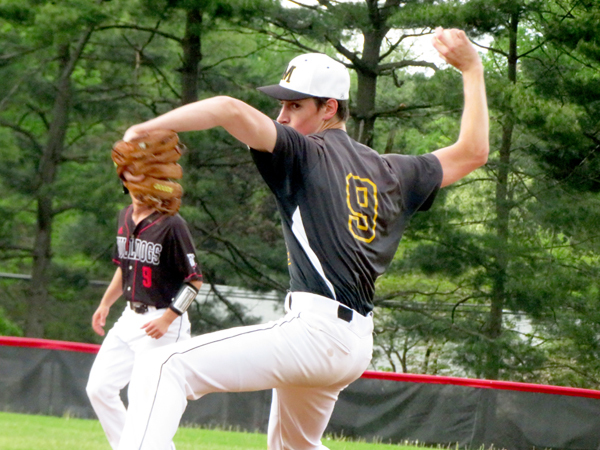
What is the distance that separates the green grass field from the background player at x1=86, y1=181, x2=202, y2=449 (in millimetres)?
1242

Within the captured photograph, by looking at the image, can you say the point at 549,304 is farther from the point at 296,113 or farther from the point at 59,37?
the point at 296,113

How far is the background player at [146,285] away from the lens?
5.60m

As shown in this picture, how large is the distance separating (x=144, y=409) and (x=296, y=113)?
4.70 ft

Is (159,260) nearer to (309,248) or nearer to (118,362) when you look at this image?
(118,362)

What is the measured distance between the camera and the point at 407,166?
377cm

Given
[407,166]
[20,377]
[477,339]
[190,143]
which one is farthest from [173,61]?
[407,166]

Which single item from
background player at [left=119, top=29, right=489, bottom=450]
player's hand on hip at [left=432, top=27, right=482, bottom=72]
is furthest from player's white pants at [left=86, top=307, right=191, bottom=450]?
player's hand on hip at [left=432, top=27, right=482, bottom=72]

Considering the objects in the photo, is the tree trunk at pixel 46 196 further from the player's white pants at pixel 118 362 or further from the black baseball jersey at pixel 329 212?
the black baseball jersey at pixel 329 212

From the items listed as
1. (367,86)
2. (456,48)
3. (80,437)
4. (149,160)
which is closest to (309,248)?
(149,160)

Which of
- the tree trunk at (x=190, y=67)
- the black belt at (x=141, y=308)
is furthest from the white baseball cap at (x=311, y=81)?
the tree trunk at (x=190, y=67)

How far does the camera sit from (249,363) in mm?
3064

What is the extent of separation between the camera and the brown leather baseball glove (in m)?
3.23

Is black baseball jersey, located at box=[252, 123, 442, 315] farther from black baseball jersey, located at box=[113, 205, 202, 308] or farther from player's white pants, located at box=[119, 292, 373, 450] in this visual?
black baseball jersey, located at box=[113, 205, 202, 308]

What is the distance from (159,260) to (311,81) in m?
2.74
